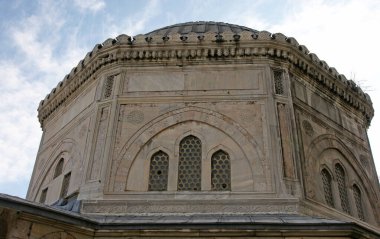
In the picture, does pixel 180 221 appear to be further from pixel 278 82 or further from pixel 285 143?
pixel 278 82

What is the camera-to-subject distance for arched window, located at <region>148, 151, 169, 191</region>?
8.29 meters

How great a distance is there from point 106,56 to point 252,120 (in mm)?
3407

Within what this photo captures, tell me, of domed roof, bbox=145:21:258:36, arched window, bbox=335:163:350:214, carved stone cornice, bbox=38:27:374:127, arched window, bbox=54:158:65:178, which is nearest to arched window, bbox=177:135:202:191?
carved stone cornice, bbox=38:27:374:127

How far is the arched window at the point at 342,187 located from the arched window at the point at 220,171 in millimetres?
2479

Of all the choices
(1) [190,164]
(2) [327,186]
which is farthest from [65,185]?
(2) [327,186]

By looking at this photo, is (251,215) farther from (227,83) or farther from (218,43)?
(218,43)

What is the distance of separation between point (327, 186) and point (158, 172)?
10.8 ft

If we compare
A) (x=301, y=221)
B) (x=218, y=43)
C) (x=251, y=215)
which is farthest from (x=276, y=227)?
(x=218, y=43)

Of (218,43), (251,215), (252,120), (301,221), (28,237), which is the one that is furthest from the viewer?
(218,43)

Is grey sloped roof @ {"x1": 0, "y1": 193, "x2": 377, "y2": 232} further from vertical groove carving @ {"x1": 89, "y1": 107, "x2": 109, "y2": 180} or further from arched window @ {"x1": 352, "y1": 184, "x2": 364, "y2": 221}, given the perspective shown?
arched window @ {"x1": 352, "y1": 184, "x2": 364, "y2": 221}

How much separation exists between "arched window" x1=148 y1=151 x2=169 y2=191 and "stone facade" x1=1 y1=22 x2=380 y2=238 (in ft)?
0.07

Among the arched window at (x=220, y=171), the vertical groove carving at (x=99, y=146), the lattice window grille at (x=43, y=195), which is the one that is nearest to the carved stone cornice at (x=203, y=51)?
the vertical groove carving at (x=99, y=146)

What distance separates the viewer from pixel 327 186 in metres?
9.02

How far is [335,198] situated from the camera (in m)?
8.95
